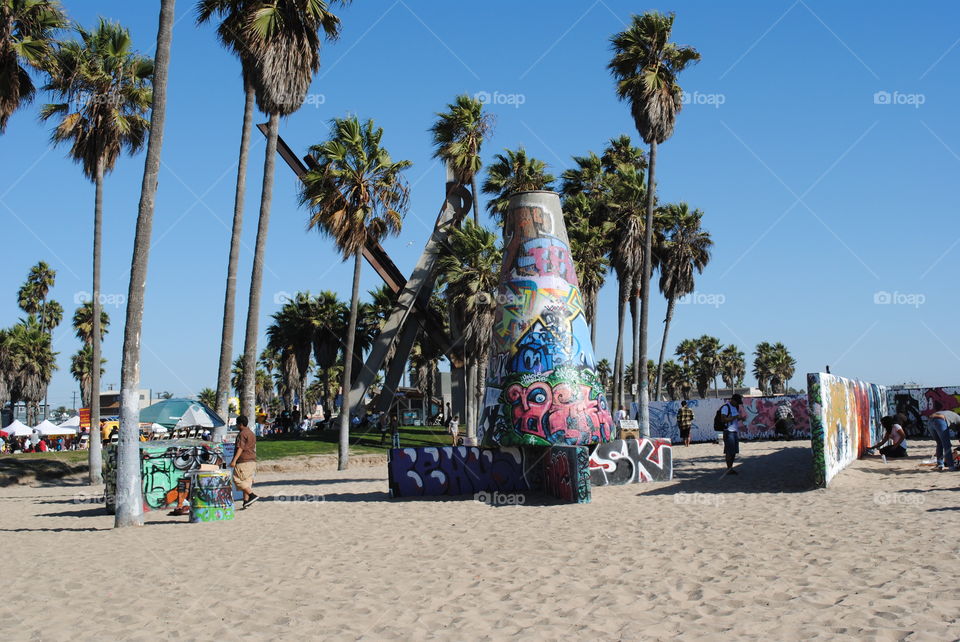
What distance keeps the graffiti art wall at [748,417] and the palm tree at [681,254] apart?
2732 mm

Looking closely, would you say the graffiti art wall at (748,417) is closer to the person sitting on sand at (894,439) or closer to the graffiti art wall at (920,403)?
the graffiti art wall at (920,403)

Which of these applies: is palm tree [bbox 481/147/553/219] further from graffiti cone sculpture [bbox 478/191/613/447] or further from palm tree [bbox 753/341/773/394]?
palm tree [bbox 753/341/773/394]

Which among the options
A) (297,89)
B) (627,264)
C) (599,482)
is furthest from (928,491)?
(627,264)

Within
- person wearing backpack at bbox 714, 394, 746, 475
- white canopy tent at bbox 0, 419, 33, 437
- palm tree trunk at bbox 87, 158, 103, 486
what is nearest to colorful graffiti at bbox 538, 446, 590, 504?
person wearing backpack at bbox 714, 394, 746, 475

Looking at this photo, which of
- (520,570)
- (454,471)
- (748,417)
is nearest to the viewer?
(520,570)

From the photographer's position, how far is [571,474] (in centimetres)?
1413

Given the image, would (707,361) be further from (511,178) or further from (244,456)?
(244,456)

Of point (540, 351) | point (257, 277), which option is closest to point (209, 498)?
point (540, 351)

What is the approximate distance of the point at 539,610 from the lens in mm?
6621

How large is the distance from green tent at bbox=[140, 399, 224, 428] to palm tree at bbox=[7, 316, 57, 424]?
122ft

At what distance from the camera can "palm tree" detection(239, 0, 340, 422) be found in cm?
1989

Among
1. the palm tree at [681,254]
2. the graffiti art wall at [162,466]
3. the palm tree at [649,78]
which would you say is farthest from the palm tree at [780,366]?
the graffiti art wall at [162,466]

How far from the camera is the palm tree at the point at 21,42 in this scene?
19250 mm

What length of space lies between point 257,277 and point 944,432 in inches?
658
